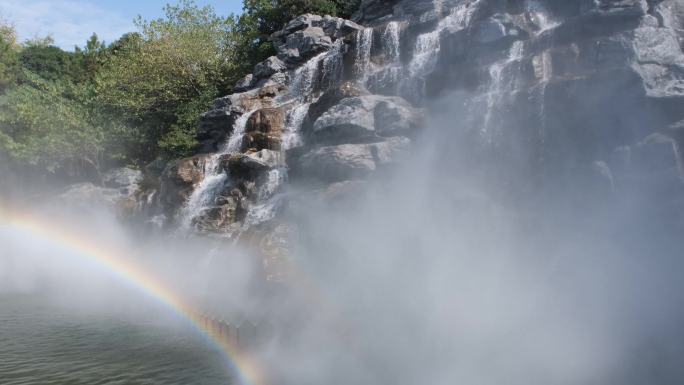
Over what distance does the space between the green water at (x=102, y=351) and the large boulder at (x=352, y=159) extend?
669 cm

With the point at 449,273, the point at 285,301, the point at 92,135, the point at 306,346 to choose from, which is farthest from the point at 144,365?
the point at 92,135

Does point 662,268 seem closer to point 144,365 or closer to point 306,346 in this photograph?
point 306,346

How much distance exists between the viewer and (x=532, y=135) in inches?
617

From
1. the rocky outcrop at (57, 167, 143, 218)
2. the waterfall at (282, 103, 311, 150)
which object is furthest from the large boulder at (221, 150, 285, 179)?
the rocky outcrop at (57, 167, 143, 218)

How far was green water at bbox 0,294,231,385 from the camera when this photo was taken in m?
9.11

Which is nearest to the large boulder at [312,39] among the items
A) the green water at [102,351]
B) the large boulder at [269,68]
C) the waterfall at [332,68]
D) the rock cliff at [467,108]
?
the large boulder at [269,68]

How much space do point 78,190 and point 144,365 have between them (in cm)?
2307

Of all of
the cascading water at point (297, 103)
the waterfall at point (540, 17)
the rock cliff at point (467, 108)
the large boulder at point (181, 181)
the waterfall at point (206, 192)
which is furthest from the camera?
the large boulder at point (181, 181)

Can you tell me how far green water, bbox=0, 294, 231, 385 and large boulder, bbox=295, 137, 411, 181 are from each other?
6.69m

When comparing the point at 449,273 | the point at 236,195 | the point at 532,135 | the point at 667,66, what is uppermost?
the point at 667,66

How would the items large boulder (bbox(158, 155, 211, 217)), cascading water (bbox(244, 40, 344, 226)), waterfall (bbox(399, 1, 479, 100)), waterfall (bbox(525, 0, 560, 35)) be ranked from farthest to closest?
large boulder (bbox(158, 155, 211, 217)), waterfall (bbox(399, 1, 479, 100)), waterfall (bbox(525, 0, 560, 35)), cascading water (bbox(244, 40, 344, 226))

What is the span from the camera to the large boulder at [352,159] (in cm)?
1677

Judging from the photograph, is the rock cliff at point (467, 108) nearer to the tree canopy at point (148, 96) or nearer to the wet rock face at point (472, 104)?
the wet rock face at point (472, 104)

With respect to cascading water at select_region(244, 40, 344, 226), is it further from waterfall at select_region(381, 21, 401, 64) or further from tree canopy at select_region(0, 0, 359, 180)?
tree canopy at select_region(0, 0, 359, 180)
